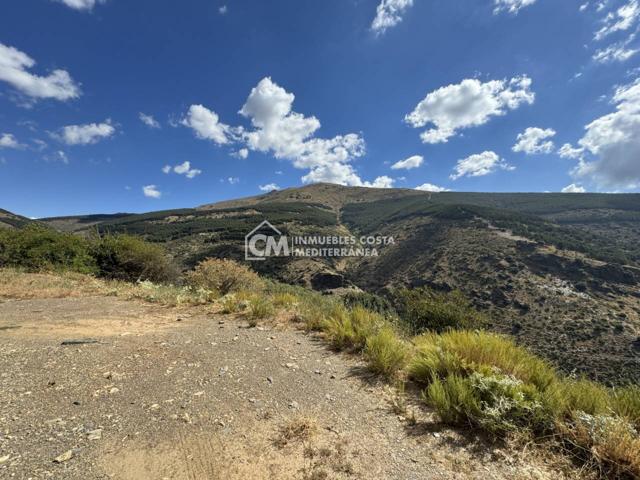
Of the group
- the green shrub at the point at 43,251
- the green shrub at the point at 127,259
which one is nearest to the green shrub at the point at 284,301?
the green shrub at the point at 127,259

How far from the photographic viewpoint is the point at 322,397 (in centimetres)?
345

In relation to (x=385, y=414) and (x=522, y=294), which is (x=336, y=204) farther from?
(x=385, y=414)

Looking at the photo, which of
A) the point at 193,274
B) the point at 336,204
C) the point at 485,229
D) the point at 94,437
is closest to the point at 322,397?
the point at 94,437

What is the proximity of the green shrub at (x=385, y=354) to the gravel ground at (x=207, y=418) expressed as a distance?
0.71 ft

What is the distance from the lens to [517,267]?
157 feet

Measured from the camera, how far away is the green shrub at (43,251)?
12.4 m

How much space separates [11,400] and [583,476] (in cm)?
523

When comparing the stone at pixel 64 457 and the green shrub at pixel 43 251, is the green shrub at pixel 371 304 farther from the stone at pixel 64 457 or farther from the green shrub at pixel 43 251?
the green shrub at pixel 43 251

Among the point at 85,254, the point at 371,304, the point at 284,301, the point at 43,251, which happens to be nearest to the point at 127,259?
the point at 85,254

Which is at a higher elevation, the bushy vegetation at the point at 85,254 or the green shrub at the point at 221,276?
the bushy vegetation at the point at 85,254

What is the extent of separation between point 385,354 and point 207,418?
2401mm

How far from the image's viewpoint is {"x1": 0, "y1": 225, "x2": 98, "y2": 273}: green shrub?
487 inches

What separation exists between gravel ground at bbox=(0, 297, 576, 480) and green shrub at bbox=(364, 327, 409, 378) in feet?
0.71

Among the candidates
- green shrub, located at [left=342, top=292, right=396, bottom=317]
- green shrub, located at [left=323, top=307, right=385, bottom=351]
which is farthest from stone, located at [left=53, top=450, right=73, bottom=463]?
green shrub, located at [left=342, top=292, right=396, bottom=317]
